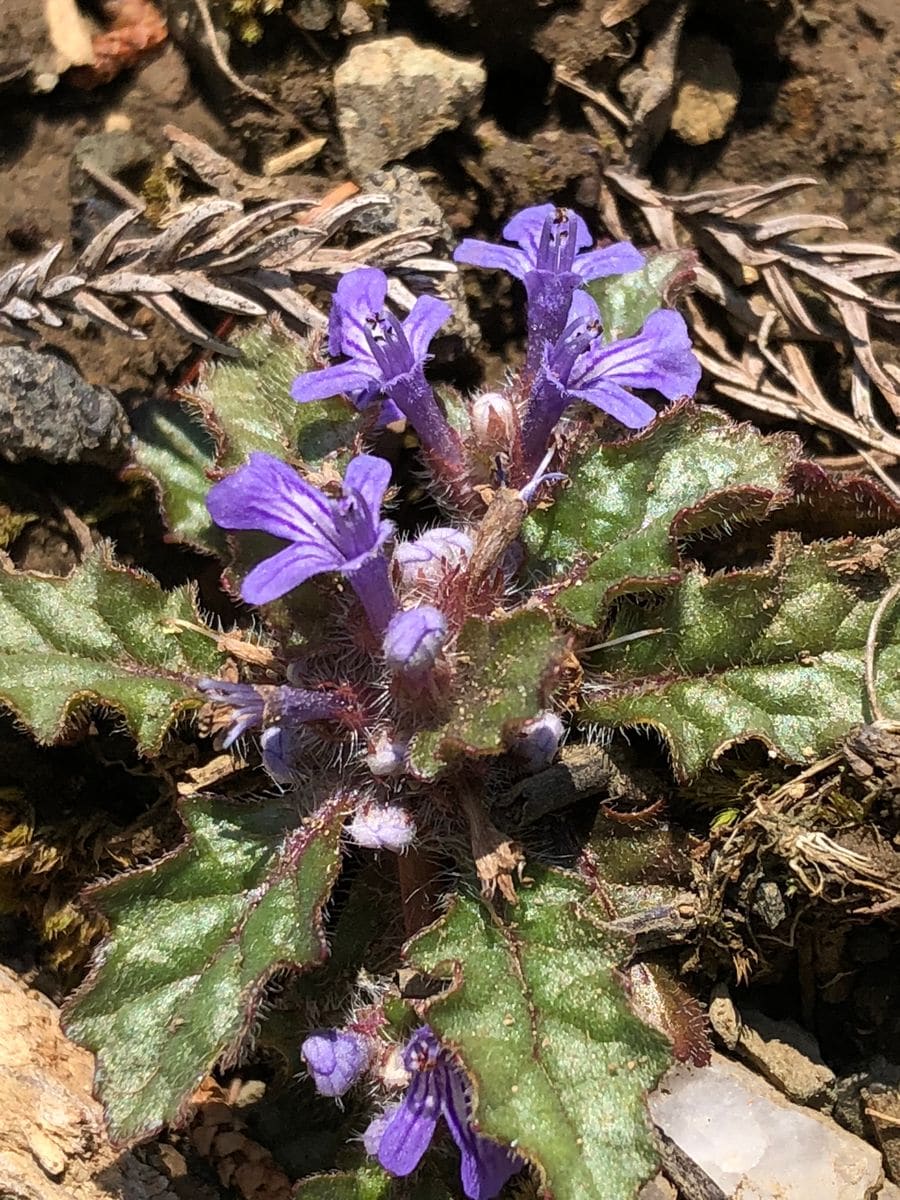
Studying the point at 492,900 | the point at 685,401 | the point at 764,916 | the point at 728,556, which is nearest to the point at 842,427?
the point at 728,556

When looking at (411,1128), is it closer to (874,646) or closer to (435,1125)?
(435,1125)

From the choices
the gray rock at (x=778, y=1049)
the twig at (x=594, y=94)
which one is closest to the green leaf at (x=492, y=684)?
the gray rock at (x=778, y=1049)

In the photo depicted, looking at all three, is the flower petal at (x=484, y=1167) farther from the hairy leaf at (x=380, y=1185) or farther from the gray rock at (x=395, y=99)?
the gray rock at (x=395, y=99)

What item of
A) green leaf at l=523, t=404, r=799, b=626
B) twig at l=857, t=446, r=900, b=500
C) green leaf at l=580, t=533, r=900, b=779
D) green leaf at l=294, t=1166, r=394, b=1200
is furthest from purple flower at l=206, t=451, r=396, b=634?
twig at l=857, t=446, r=900, b=500

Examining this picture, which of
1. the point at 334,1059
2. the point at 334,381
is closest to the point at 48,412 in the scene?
the point at 334,381

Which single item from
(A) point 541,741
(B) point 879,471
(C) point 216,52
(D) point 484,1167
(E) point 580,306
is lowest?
(D) point 484,1167
